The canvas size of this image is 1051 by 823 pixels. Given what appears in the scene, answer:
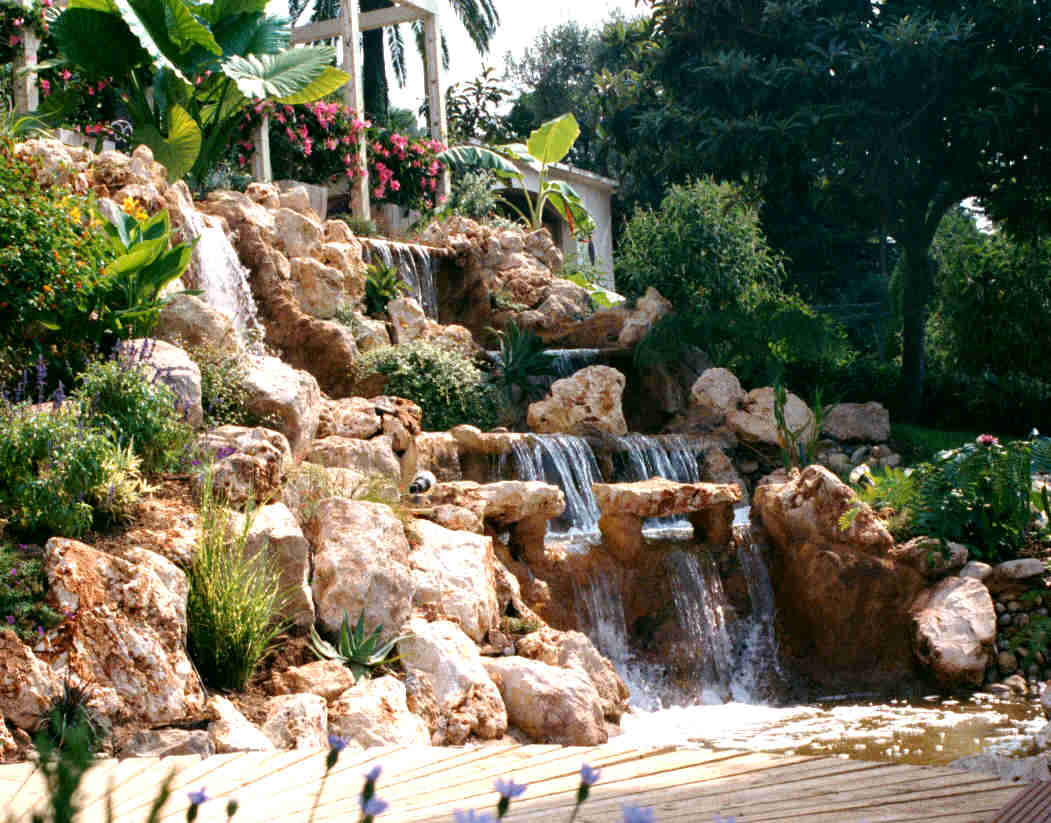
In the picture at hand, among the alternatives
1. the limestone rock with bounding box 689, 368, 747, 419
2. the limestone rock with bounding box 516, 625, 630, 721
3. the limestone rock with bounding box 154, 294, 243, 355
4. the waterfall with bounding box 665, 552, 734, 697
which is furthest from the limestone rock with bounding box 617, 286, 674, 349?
the limestone rock with bounding box 516, 625, 630, 721

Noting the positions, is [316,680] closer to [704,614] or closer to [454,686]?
[454,686]

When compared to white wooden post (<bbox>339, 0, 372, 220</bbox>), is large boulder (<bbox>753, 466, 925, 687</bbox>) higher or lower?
lower

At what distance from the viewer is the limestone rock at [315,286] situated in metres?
12.0

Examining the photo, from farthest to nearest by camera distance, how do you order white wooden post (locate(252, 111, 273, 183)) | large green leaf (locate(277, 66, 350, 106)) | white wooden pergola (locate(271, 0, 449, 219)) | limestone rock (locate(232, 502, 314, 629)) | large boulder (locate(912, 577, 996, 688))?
white wooden pergola (locate(271, 0, 449, 219))
white wooden post (locate(252, 111, 273, 183))
large green leaf (locate(277, 66, 350, 106))
large boulder (locate(912, 577, 996, 688))
limestone rock (locate(232, 502, 314, 629))

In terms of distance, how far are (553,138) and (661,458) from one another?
9219 millimetres

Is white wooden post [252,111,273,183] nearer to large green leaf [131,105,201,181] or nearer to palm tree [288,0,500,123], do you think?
large green leaf [131,105,201,181]

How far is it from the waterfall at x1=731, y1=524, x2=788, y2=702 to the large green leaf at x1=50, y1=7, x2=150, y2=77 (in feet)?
30.7

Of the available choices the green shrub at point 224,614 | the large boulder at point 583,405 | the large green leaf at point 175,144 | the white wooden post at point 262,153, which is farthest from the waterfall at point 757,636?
the white wooden post at point 262,153

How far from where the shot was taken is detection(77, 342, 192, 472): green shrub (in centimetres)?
579

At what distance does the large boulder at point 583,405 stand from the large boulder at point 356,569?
19.6 ft

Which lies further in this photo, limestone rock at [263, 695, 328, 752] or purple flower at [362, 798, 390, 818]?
limestone rock at [263, 695, 328, 752]

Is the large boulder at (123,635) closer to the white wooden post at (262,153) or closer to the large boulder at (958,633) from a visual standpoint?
the large boulder at (958,633)

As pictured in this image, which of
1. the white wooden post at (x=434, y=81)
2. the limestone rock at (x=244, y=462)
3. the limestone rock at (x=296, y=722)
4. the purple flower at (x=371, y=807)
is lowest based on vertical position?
the limestone rock at (x=296, y=722)

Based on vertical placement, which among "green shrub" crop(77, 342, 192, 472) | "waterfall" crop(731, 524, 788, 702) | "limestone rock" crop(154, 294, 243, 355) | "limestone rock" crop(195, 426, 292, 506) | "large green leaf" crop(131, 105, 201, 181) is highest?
"large green leaf" crop(131, 105, 201, 181)
